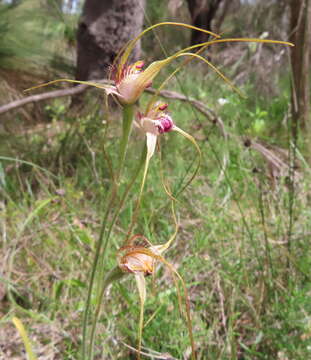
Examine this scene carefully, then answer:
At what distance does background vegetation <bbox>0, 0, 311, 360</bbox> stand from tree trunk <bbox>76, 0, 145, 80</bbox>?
116 millimetres

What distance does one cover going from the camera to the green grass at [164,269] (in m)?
0.87

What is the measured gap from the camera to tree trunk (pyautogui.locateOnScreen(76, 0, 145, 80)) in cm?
189

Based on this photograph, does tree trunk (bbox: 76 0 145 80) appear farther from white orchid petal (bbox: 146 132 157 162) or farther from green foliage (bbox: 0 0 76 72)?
white orchid petal (bbox: 146 132 157 162)

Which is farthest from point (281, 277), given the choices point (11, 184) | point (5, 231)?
point (11, 184)

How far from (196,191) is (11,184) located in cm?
65

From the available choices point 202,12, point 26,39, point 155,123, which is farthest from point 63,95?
point 202,12

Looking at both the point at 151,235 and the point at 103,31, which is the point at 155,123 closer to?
the point at 151,235

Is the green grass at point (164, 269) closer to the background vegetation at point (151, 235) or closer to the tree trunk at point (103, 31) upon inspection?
the background vegetation at point (151, 235)

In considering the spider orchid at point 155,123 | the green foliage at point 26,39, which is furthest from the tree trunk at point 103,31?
the spider orchid at point 155,123

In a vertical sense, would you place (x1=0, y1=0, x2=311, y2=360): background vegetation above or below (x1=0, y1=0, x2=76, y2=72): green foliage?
below

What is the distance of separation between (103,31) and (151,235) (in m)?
1.30

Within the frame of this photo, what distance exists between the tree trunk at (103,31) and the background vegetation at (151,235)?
12 cm

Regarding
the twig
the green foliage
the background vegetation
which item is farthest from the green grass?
the green foliage

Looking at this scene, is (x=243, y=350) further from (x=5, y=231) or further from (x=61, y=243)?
(x=5, y=231)
